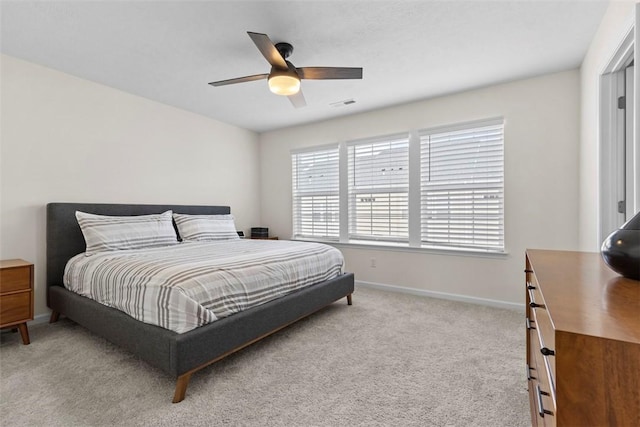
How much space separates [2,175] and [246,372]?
9.15 ft

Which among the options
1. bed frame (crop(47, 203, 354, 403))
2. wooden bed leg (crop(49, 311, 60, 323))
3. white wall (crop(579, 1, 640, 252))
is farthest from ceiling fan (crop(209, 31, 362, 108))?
wooden bed leg (crop(49, 311, 60, 323))

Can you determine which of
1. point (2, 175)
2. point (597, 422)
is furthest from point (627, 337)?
point (2, 175)

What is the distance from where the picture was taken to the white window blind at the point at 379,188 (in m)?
3.98

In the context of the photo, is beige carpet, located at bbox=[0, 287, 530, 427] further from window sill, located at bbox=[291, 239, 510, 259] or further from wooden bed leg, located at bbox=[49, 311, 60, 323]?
window sill, located at bbox=[291, 239, 510, 259]

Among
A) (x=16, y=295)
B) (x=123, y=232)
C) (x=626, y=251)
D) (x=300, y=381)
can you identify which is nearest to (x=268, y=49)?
(x=626, y=251)

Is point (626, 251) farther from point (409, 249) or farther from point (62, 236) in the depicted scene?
point (62, 236)

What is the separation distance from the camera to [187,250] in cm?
294

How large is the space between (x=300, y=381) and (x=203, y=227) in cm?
247

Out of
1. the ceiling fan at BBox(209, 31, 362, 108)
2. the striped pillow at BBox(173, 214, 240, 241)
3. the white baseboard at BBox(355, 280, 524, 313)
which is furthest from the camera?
the striped pillow at BBox(173, 214, 240, 241)

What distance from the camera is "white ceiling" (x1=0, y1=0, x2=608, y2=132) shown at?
2053 mm

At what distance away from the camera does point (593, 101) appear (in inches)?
96.2

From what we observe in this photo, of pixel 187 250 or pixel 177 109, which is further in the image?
pixel 177 109

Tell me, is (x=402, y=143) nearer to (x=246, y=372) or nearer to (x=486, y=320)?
(x=486, y=320)

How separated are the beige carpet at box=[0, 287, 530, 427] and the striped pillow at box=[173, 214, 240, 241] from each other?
1406 millimetres
